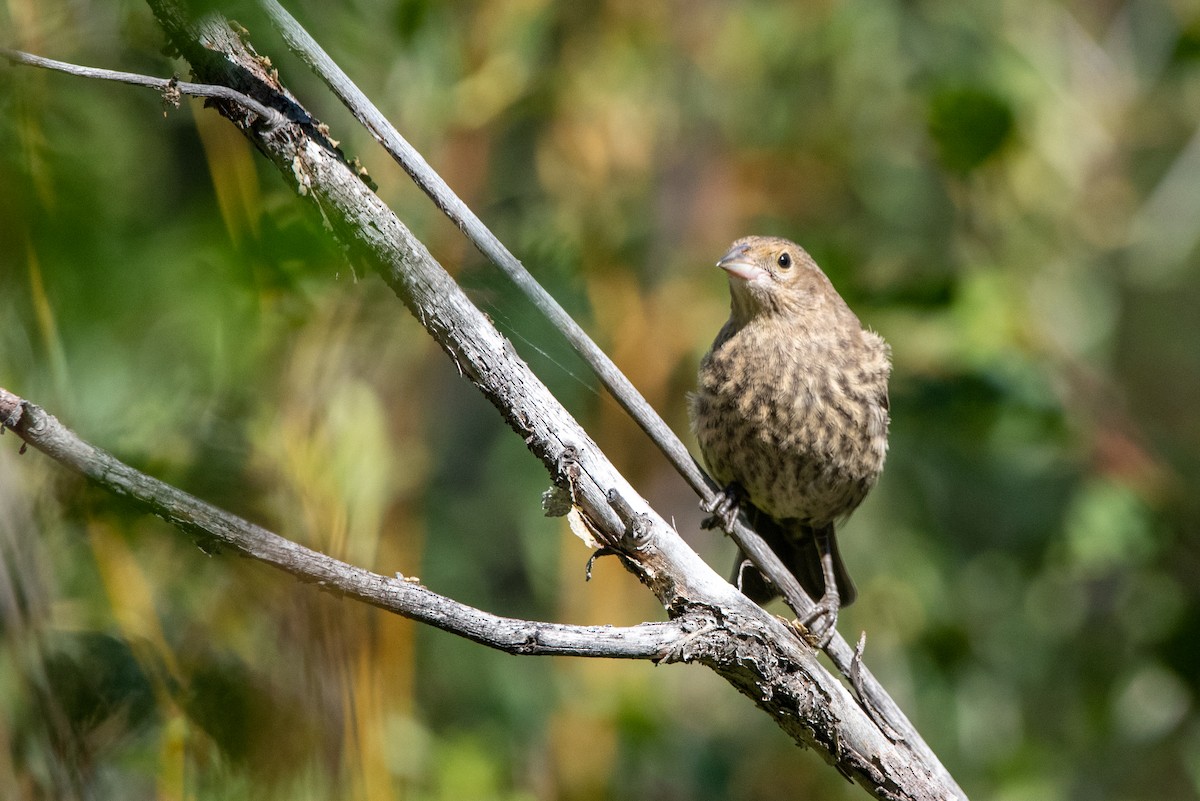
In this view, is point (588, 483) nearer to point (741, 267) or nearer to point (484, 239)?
point (484, 239)

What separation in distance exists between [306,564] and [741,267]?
98.7 inches

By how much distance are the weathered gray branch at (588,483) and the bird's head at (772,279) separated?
1.59m

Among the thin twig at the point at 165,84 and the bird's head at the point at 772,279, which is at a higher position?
the bird's head at the point at 772,279

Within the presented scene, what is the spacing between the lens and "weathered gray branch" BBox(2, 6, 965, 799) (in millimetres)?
1632

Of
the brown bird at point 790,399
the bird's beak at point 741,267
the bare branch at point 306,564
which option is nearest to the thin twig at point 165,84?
the bare branch at point 306,564

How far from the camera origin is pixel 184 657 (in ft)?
4.86

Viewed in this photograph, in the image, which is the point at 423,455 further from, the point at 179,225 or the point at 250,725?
the point at 179,225

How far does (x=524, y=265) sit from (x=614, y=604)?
2471 millimetres

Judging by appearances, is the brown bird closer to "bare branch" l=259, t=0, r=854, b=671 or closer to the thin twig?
"bare branch" l=259, t=0, r=854, b=671

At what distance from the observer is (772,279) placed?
3.66 m

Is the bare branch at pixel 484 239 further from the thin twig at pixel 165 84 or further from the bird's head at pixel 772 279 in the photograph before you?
the bird's head at pixel 772 279

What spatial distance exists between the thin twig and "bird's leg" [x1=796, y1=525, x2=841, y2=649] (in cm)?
153

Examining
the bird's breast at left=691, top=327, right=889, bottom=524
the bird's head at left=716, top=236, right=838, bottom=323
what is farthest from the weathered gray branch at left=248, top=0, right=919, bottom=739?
the bird's head at left=716, top=236, right=838, bottom=323

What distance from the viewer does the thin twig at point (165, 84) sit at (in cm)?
102
